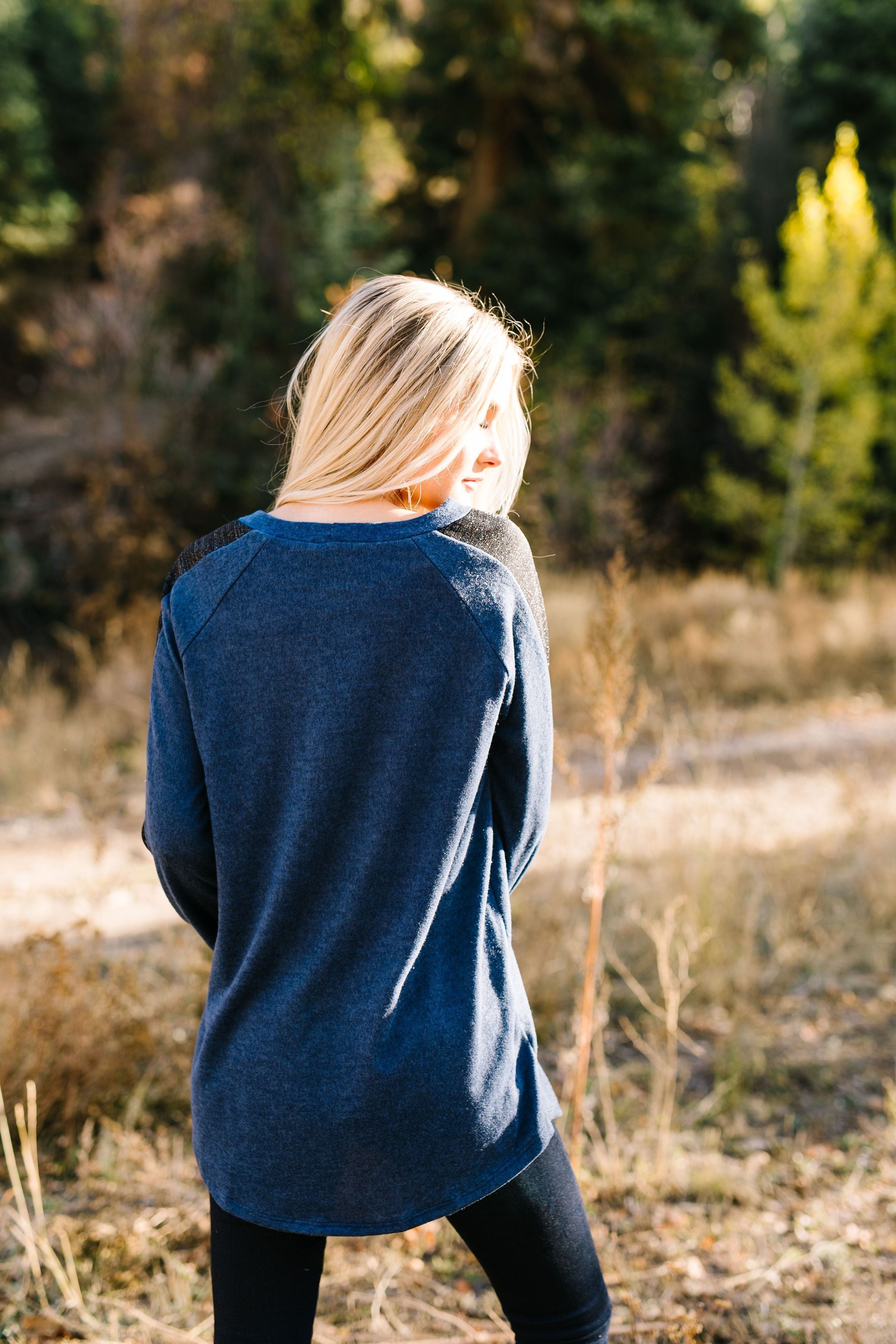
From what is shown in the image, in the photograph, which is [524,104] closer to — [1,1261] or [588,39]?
[588,39]

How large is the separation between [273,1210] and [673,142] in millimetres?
14074

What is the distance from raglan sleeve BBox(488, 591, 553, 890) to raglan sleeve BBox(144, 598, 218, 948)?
1.09 ft

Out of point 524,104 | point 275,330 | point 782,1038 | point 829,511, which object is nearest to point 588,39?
point 524,104

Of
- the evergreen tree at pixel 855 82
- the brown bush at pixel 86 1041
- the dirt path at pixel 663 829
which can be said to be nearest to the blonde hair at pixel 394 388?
the brown bush at pixel 86 1041

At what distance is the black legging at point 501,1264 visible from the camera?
1086mm

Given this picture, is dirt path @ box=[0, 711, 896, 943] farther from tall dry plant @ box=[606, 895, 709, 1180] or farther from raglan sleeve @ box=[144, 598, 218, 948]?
raglan sleeve @ box=[144, 598, 218, 948]

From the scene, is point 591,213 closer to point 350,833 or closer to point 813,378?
point 813,378

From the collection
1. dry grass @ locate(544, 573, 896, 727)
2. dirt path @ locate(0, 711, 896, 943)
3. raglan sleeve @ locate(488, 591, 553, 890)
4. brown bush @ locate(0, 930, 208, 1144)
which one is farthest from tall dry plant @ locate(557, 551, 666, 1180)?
dry grass @ locate(544, 573, 896, 727)

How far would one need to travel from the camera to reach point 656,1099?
236 cm

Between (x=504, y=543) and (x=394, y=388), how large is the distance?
203 mm

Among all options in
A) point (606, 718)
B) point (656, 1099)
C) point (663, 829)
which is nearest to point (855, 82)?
point (663, 829)

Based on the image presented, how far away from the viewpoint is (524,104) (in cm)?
1320

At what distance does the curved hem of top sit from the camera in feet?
3.35

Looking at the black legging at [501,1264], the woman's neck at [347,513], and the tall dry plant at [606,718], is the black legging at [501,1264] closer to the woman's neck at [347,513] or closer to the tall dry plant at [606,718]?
the woman's neck at [347,513]
